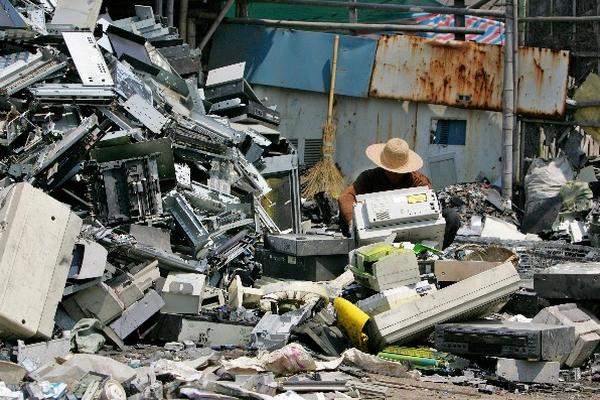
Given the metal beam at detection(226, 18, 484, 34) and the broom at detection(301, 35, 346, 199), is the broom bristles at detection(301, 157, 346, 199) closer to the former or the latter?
the broom at detection(301, 35, 346, 199)

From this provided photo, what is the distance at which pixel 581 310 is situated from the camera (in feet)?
26.9

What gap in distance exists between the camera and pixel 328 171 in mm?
15117

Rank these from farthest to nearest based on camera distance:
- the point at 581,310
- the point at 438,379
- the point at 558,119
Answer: the point at 558,119
the point at 581,310
the point at 438,379

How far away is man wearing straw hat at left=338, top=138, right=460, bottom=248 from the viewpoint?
9.86 meters

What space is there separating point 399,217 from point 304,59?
6.68m

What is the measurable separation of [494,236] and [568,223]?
1012 millimetres

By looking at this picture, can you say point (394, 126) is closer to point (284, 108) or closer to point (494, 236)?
point (284, 108)

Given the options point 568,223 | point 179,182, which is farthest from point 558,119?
point 179,182

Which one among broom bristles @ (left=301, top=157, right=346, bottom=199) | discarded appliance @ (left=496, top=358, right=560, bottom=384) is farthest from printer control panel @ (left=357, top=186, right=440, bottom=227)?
broom bristles @ (left=301, top=157, right=346, bottom=199)

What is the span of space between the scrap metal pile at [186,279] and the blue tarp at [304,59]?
3744 millimetres

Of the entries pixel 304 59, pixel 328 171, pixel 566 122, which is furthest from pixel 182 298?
pixel 566 122

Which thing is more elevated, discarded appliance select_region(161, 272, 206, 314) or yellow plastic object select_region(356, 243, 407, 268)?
yellow plastic object select_region(356, 243, 407, 268)

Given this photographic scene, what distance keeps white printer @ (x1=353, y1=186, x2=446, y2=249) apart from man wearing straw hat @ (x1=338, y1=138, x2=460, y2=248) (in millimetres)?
585

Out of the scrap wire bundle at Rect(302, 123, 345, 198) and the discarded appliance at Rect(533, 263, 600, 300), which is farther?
the scrap wire bundle at Rect(302, 123, 345, 198)
